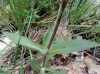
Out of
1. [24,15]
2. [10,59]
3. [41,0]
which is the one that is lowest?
[10,59]

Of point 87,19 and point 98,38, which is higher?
point 87,19

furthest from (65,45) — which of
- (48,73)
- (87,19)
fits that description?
(87,19)

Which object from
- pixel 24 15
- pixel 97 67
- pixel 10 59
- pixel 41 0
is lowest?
pixel 97 67

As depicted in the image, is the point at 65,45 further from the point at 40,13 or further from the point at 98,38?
the point at 40,13

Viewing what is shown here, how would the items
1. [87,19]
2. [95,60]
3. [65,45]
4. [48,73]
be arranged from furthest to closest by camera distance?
1. [87,19]
2. [95,60]
3. [48,73]
4. [65,45]

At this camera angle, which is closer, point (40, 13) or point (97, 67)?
point (97, 67)

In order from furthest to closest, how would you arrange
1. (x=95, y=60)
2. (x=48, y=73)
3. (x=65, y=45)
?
(x=95, y=60), (x=48, y=73), (x=65, y=45)

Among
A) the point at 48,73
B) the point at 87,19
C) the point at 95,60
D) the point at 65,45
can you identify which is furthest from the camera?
the point at 87,19

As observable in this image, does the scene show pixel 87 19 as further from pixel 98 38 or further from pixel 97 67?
pixel 97 67

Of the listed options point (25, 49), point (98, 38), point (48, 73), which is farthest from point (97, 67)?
point (25, 49)
